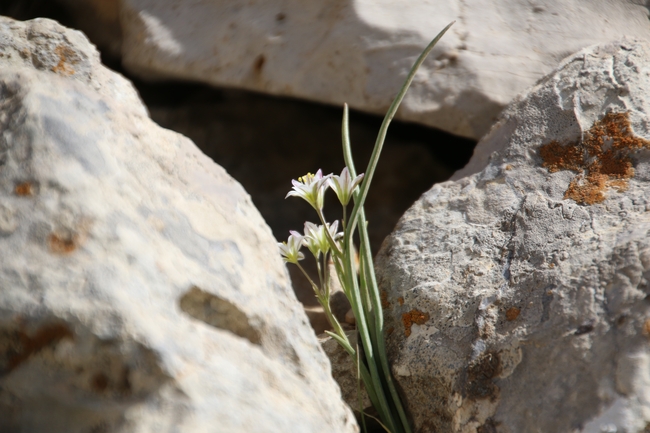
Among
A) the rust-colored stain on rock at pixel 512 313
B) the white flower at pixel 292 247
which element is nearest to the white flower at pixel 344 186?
the white flower at pixel 292 247

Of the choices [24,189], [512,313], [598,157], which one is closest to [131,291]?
[24,189]

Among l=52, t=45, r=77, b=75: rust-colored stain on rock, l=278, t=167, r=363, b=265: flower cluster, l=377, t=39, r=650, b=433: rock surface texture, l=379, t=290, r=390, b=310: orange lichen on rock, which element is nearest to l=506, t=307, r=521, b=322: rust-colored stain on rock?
l=377, t=39, r=650, b=433: rock surface texture

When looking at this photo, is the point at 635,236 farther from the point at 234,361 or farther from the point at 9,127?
the point at 9,127

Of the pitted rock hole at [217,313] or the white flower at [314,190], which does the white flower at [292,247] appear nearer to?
the white flower at [314,190]

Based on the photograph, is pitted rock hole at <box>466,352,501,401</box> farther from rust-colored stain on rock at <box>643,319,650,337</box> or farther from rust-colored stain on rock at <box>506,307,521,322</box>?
rust-colored stain on rock at <box>643,319,650,337</box>

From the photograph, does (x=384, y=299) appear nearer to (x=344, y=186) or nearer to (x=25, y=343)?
(x=344, y=186)

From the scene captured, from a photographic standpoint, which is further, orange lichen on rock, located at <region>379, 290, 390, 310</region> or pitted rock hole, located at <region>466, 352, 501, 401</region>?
orange lichen on rock, located at <region>379, 290, 390, 310</region>
